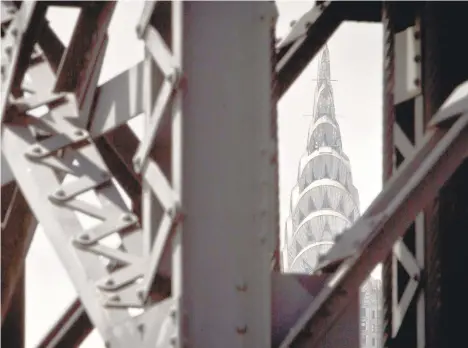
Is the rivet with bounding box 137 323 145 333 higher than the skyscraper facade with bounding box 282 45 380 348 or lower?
lower

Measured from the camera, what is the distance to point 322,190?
81.5 metres

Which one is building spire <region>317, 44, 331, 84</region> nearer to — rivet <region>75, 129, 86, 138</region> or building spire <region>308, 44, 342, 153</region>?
building spire <region>308, 44, 342, 153</region>

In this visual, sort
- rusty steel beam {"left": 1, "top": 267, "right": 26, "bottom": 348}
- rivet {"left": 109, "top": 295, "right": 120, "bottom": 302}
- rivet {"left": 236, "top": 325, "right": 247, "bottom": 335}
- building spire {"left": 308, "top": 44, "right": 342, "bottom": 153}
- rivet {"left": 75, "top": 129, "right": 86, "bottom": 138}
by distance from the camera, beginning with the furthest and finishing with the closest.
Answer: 1. building spire {"left": 308, "top": 44, "right": 342, "bottom": 153}
2. rusty steel beam {"left": 1, "top": 267, "right": 26, "bottom": 348}
3. rivet {"left": 75, "top": 129, "right": 86, "bottom": 138}
4. rivet {"left": 109, "top": 295, "right": 120, "bottom": 302}
5. rivet {"left": 236, "top": 325, "right": 247, "bottom": 335}

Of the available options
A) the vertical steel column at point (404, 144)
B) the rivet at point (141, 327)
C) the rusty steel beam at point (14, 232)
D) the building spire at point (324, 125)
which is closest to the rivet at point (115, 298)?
the rivet at point (141, 327)

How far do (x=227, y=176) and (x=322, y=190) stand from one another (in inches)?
3002

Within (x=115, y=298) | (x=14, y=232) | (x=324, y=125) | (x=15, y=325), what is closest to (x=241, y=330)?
(x=115, y=298)

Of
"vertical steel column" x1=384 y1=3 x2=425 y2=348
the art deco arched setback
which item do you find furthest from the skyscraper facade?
"vertical steel column" x1=384 y1=3 x2=425 y2=348

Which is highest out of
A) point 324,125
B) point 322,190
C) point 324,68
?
point 324,68

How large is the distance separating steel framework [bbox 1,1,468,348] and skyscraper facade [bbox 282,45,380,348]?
66.7 m

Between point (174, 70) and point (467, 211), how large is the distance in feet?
8.24

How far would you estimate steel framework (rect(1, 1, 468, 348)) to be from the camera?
5406 mm

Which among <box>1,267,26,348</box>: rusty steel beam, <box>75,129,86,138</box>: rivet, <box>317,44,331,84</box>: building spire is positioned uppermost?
<box>317,44,331,84</box>: building spire

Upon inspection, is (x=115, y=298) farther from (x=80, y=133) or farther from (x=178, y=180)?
(x=80, y=133)

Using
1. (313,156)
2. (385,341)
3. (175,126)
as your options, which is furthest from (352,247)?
(313,156)
